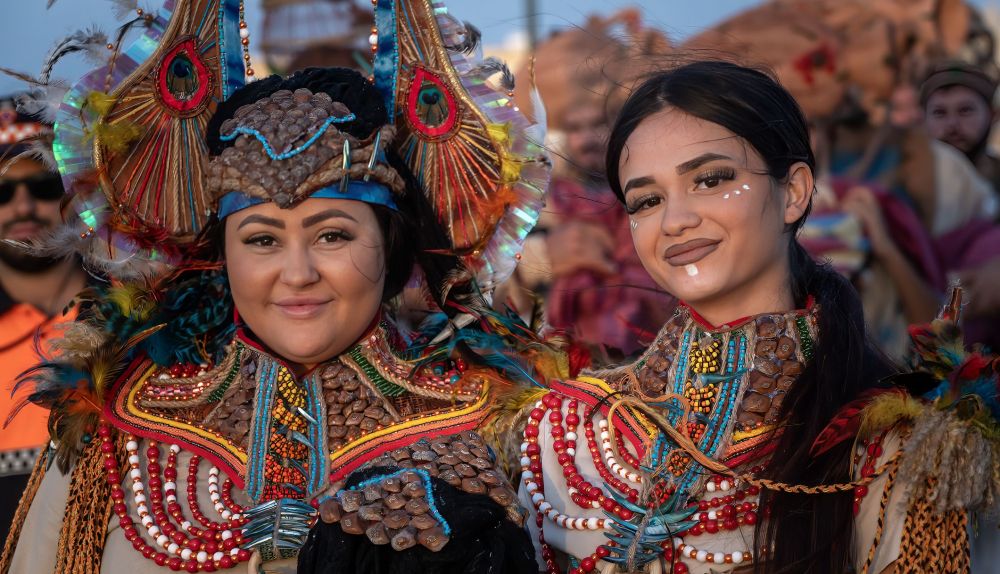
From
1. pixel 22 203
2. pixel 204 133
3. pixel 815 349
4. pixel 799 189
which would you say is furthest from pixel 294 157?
pixel 22 203

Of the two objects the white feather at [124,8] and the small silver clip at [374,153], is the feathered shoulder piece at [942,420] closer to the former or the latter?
the small silver clip at [374,153]

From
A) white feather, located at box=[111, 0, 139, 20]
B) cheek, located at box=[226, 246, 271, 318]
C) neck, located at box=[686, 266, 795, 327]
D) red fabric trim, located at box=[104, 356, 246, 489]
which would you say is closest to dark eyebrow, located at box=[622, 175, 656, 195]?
neck, located at box=[686, 266, 795, 327]

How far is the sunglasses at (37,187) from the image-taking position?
4.24 m

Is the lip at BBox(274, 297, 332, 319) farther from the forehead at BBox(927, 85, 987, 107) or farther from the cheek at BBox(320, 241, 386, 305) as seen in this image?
the forehead at BBox(927, 85, 987, 107)

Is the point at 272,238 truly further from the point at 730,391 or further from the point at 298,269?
the point at 730,391

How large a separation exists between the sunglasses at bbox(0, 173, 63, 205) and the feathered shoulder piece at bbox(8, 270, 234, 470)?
1.19 meters

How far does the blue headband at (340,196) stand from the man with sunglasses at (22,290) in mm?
1310

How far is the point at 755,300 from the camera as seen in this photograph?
103 inches

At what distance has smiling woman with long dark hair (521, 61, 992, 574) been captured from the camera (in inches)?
96.2

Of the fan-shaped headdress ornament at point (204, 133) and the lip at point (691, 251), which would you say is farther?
the fan-shaped headdress ornament at point (204, 133)

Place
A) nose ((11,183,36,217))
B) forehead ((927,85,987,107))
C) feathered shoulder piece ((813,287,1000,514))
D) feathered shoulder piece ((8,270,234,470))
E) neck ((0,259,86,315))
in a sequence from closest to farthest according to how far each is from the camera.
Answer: feathered shoulder piece ((813,287,1000,514)), feathered shoulder piece ((8,270,234,470)), nose ((11,183,36,217)), neck ((0,259,86,315)), forehead ((927,85,987,107))

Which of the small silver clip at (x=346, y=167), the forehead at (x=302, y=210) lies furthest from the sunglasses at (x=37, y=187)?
the small silver clip at (x=346, y=167)

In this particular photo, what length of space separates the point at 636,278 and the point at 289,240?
2.55 m

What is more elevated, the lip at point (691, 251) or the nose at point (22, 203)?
the nose at point (22, 203)
